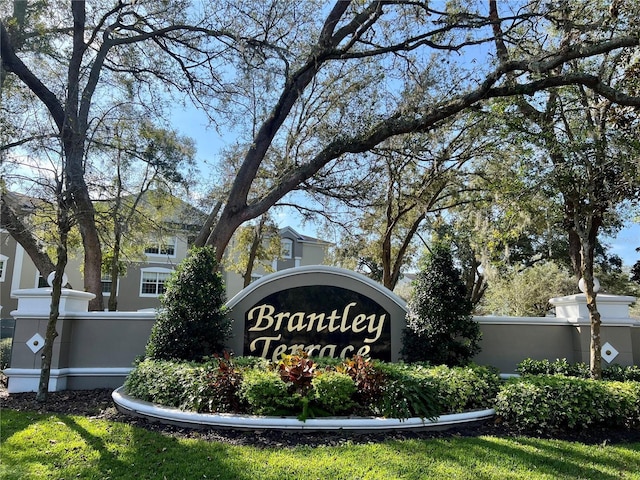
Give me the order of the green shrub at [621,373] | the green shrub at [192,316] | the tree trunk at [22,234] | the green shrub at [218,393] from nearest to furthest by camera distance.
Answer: the green shrub at [218,393] → the green shrub at [621,373] → the green shrub at [192,316] → the tree trunk at [22,234]

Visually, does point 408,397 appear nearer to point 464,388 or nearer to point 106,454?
point 464,388

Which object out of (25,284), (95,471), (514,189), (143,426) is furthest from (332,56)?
(25,284)

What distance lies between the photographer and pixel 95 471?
4.56 meters

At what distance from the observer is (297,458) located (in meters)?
4.89

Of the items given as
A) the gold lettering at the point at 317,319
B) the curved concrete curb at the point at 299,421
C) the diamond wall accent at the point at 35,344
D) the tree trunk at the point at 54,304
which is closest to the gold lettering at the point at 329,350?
the gold lettering at the point at 317,319

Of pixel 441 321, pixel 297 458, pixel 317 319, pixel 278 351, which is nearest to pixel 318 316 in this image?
pixel 317 319

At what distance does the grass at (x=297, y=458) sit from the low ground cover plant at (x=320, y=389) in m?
0.70

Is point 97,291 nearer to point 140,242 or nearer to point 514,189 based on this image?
point 140,242

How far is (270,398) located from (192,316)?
8.85 ft

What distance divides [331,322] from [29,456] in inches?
205

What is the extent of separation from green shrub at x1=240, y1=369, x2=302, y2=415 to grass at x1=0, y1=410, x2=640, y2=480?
80 cm

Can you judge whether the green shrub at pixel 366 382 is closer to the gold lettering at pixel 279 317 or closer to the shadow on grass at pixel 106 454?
the shadow on grass at pixel 106 454

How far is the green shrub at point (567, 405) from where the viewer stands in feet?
19.6

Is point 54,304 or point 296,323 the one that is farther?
point 296,323
